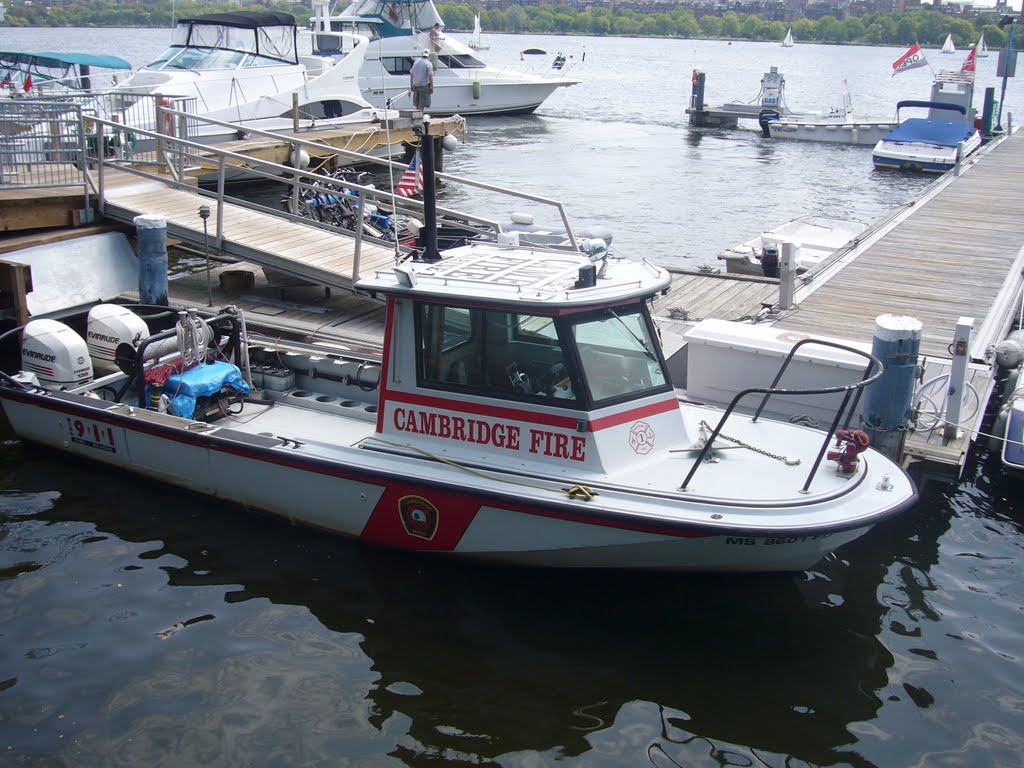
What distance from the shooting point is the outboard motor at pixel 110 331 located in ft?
30.4

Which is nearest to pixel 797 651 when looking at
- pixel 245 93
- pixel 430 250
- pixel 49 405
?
pixel 430 250

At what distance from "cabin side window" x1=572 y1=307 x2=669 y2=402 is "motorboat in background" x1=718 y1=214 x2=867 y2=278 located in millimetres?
8286

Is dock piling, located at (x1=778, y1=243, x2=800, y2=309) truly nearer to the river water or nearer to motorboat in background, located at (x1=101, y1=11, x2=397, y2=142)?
the river water

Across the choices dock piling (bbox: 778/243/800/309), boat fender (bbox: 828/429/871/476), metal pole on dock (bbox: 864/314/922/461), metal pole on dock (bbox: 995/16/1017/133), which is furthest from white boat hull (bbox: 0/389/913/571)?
metal pole on dock (bbox: 995/16/1017/133)

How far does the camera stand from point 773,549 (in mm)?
6641

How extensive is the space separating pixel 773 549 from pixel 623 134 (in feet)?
121

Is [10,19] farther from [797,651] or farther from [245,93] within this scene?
[797,651]

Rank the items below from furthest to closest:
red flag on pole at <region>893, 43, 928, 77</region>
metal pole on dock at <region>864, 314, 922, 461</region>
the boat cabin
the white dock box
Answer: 1. red flag on pole at <region>893, 43, 928, 77</region>
2. the white dock box
3. metal pole on dock at <region>864, 314, 922, 461</region>
4. the boat cabin

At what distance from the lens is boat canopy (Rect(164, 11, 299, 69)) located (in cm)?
2471

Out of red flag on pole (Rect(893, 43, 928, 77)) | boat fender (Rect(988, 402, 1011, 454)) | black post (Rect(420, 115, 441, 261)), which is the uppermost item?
red flag on pole (Rect(893, 43, 928, 77))

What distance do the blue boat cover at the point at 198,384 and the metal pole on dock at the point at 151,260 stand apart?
8.80 ft

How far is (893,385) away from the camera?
8422mm

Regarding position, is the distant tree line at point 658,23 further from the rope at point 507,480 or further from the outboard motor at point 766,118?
the rope at point 507,480

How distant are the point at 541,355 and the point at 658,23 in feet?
515
